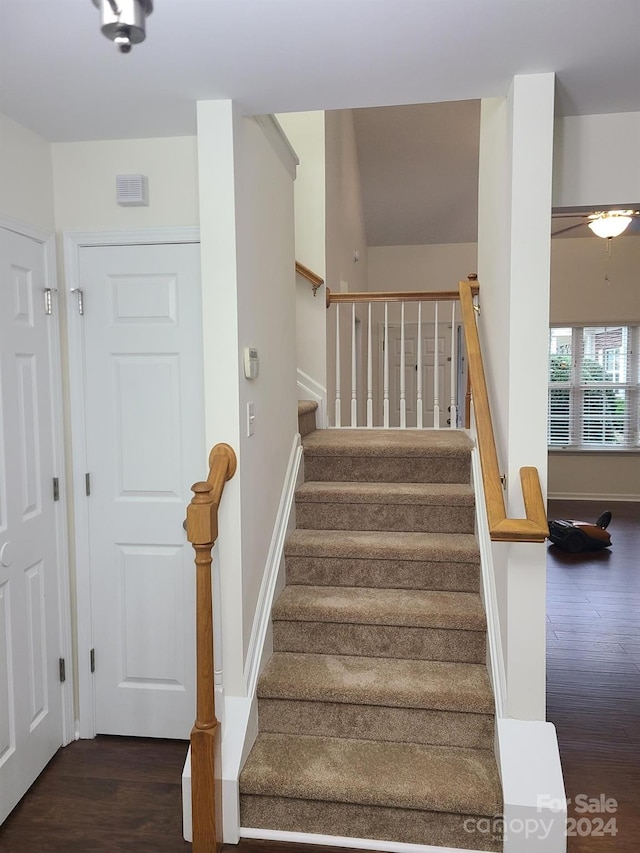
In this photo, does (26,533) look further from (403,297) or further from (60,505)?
(403,297)

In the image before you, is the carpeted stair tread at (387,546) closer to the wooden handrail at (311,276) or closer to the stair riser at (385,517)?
the stair riser at (385,517)

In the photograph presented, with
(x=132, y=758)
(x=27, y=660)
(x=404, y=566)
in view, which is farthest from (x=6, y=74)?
(x=132, y=758)

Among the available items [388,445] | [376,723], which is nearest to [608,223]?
[388,445]

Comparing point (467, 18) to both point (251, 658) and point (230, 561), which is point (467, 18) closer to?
point (230, 561)

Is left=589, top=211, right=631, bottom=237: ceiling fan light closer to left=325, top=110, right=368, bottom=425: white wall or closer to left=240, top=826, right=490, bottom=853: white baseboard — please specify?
left=325, top=110, right=368, bottom=425: white wall

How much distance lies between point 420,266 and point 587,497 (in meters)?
3.49

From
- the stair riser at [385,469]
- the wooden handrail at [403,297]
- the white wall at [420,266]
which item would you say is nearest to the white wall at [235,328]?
the stair riser at [385,469]

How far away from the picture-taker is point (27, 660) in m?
2.41

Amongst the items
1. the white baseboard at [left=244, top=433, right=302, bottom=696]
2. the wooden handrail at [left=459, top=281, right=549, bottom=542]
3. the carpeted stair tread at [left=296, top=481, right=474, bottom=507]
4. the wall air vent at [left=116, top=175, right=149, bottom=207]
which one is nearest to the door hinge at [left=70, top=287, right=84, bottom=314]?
the wall air vent at [left=116, top=175, right=149, bottom=207]

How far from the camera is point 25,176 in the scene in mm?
2414

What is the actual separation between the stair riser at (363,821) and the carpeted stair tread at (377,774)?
0.03 m

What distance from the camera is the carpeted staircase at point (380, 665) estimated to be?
2.12 meters

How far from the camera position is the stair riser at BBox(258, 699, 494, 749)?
90.8 inches

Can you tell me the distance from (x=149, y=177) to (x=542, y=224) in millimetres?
1539
